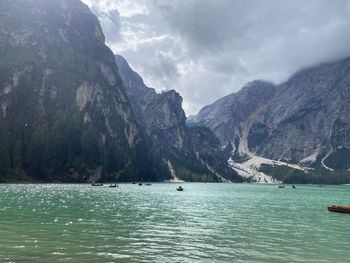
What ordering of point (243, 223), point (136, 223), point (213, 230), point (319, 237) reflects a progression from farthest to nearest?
point (243, 223), point (136, 223), point (213, 230), point (319, 237)

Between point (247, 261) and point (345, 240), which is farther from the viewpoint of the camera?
point (345, 240)

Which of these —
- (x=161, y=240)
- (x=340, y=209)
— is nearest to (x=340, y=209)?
(x=340, y=209)

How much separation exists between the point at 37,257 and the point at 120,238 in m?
12.1

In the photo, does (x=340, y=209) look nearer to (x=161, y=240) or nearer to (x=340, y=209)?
(x=340, y=209)

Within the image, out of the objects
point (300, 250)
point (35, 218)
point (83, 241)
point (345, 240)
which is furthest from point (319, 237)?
point (35, 218)

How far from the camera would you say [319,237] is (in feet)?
161

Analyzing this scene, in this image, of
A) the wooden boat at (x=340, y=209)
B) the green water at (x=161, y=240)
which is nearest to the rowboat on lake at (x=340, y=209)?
the wooden boat at (x=340, y=209)

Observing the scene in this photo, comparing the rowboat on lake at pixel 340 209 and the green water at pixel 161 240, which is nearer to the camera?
the green water at pixel 161 240

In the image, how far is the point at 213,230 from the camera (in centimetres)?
5272

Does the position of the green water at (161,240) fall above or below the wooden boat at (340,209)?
below

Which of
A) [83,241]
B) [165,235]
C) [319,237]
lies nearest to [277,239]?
[319,237]

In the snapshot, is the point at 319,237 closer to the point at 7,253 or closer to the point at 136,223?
the point at 136,223

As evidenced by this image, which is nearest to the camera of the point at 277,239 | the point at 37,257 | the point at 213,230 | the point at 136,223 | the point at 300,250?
the point at 37,257

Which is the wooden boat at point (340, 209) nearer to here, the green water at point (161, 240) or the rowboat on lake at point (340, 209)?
the rowboat on lake at point (340, 209)
